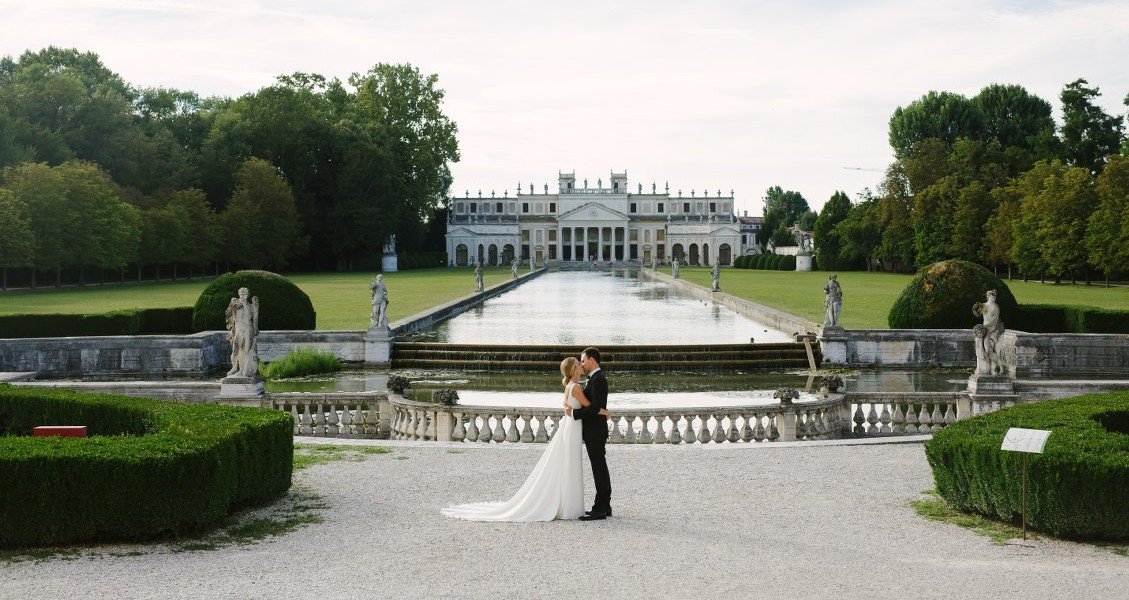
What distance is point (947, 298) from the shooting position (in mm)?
23797

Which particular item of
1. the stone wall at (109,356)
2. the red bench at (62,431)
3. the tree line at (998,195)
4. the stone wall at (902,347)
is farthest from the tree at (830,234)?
the red bench at (62,431)

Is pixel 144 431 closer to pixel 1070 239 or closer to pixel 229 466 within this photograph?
pixel 229 466

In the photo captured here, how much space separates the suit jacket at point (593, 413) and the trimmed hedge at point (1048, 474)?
2721 mm

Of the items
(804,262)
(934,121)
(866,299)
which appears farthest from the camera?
(804,262)

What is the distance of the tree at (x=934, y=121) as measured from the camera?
3049 inches

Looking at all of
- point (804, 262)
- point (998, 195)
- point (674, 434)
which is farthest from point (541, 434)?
point (804, 262)

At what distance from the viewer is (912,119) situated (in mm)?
81000

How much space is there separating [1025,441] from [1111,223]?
43621mm

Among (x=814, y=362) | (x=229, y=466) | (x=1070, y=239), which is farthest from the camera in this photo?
(x=1070, y=239)

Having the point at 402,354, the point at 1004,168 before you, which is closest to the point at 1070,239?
the point at 1004,168

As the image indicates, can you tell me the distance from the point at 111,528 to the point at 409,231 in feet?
266

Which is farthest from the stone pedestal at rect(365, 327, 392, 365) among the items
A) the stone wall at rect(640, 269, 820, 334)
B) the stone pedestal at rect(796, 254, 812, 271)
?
the stone pedestal at rect(796, 254, 812, 271)

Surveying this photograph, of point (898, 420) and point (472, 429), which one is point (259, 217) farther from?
point (898, 420)

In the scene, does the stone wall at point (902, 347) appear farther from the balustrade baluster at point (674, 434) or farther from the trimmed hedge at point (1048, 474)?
the trimmed hedge at point (1048, 474)
